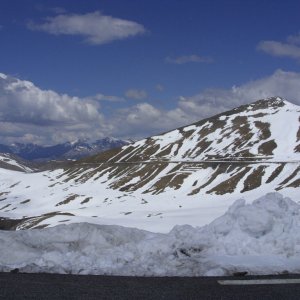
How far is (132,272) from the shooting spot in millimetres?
11984

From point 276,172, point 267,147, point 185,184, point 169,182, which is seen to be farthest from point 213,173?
point 267,147

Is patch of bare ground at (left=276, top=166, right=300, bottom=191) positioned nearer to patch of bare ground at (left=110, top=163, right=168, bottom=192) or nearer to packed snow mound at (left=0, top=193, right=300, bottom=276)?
patch of bare ground at (left=110, top=163, right=168, bottom=192)

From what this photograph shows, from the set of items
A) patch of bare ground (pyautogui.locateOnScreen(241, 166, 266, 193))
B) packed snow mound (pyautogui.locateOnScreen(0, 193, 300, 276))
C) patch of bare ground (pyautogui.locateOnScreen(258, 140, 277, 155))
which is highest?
patch of bare ground (pyautogui.locateOnScreen(258, 140, 277, 155))

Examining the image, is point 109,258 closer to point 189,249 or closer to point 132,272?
point 132,272

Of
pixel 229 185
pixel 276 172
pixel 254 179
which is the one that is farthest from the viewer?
pixel 276 172

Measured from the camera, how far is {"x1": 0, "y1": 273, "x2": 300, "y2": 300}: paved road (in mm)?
9891

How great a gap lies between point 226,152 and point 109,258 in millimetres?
175798

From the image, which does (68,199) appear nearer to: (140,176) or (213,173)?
(140,176)

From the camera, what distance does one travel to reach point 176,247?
13102 mm

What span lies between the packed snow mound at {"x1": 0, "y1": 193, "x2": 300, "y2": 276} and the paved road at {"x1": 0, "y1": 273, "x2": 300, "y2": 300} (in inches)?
27.1

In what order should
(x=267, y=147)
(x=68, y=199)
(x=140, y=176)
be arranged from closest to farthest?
1. (x=68, y=199)
2. (x=267, y=147)
3. (x=140, y=176)

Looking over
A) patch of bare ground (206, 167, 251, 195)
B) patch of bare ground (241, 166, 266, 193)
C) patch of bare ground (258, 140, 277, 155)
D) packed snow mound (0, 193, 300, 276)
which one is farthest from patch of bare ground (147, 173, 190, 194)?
packed snow mound (0, 193, 300, 276)

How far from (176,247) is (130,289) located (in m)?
2.93

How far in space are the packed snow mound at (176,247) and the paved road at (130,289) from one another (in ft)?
2.26
